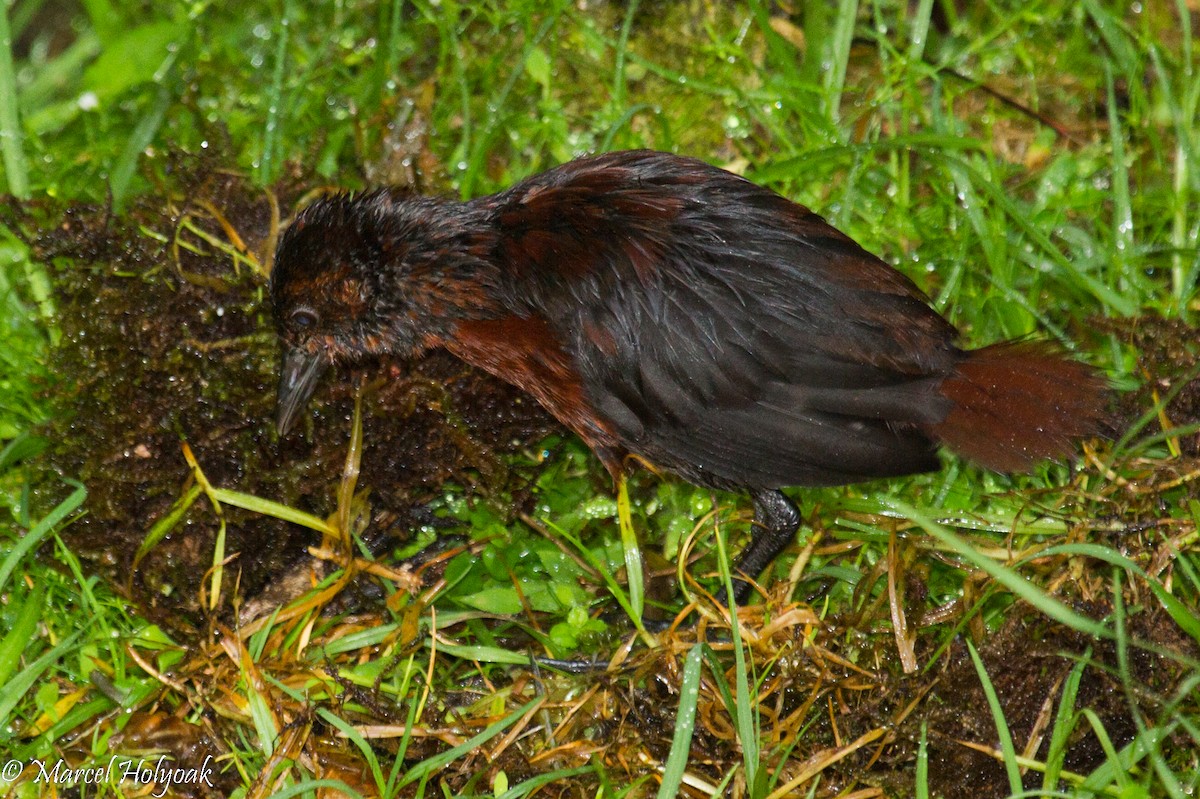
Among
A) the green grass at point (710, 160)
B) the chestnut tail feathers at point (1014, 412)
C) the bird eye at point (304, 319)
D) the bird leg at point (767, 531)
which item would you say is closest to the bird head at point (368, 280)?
the bird eye at point (304, 319)

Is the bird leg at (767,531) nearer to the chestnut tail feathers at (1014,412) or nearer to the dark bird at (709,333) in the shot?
the dark bird at (709,333)

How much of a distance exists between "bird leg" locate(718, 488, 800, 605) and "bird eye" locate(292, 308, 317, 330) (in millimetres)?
1425

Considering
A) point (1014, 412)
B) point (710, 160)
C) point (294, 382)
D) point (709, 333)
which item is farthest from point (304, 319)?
point (1014, 412)

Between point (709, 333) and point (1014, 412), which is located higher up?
point (709, 333)

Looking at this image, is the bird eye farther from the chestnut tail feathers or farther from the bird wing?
the chestnut tail feathers

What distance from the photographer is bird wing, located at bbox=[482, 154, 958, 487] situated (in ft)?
10.2

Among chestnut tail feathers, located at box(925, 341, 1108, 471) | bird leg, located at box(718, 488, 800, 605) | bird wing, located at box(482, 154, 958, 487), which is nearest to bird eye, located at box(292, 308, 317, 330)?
bird wing, located at box(482, 154, 958, 487)

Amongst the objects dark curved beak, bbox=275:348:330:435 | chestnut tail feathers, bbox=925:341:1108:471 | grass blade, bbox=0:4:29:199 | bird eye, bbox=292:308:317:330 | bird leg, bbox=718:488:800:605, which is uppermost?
grass blade, bbox=0:4:29:199

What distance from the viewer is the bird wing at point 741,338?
3.12 meters

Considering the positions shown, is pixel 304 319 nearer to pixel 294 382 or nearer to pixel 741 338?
pixel 294 382

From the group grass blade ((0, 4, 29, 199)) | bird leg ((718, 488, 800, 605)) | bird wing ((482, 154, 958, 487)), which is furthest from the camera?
grass blade ((0, 4, 29, 199))

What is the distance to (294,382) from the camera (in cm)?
354

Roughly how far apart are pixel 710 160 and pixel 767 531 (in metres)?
1.61

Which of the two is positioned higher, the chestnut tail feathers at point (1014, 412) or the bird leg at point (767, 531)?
the chestnut tail feathers at point (1014, 412)
